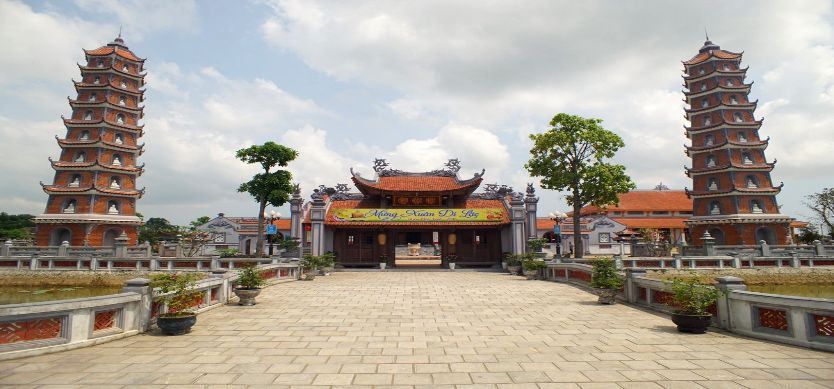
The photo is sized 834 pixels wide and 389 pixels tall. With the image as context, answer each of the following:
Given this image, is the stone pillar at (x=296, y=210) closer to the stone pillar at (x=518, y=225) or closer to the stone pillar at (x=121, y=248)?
the stone pillar at (x=121, y=248)

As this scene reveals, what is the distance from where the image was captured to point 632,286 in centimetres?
1152

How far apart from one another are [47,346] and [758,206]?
139 feet

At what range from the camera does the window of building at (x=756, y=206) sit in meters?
32.2

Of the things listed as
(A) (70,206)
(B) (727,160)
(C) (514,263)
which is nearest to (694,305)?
(C) (514,263)

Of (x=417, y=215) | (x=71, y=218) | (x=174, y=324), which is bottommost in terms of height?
(x=174, y=324)

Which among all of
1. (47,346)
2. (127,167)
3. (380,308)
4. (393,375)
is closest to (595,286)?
(380,308)

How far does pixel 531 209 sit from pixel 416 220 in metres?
7.67

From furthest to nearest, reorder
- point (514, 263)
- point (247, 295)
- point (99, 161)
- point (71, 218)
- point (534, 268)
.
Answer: point (99, 161) < point (71, 218) < point (514, 263) < point (534, 268) < point (247, 295)

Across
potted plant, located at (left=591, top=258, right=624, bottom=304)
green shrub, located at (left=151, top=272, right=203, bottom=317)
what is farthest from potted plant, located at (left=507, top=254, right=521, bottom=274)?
green shrub, located at (left=151, top=272, right=203, bottom=317)

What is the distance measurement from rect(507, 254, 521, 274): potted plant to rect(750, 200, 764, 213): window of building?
22969 millimetres

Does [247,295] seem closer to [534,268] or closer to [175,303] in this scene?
[175,303]

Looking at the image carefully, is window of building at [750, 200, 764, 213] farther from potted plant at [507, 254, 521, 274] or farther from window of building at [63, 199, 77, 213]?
window of building at [63, 199, 77, 213]

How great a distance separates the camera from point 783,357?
5.93 metres

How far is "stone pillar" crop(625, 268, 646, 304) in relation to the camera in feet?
37.4
